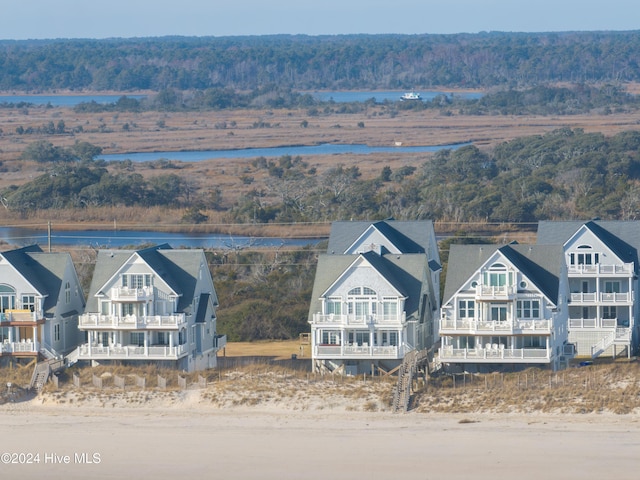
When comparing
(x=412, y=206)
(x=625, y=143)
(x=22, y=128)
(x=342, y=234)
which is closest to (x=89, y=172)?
(x=412, y=206)

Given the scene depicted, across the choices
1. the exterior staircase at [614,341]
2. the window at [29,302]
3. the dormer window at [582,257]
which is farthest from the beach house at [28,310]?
the exterior staircase at [614,341]

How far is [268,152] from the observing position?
149625 millimetres

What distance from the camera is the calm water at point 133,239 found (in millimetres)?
77375

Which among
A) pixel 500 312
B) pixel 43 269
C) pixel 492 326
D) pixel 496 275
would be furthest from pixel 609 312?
pixel 43 269

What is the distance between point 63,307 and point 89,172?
2239 inches

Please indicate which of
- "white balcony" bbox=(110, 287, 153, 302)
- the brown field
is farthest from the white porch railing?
the brown field

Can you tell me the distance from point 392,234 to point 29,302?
1129 cm

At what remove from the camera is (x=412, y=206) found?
87250 mm

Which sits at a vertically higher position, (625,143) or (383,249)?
(625,143)

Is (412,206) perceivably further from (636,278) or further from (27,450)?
(27,450)

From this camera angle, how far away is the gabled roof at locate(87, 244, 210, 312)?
4484cm

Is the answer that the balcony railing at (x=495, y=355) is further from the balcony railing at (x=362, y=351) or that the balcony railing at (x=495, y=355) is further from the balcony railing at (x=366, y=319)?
the balcony railing at (x=366, y=319)

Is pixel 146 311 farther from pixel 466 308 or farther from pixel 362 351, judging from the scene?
pixel 466 308

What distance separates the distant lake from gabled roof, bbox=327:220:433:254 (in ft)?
298
